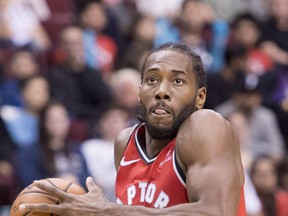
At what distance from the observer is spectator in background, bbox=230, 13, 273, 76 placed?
1081 cm

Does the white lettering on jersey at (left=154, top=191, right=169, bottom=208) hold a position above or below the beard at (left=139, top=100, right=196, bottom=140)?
below

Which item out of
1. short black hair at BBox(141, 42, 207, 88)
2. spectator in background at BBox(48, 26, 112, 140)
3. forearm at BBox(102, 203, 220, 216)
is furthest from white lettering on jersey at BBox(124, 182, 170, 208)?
spectator in background at BBox(48, 26, 112, 140)

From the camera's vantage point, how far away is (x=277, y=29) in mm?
11367

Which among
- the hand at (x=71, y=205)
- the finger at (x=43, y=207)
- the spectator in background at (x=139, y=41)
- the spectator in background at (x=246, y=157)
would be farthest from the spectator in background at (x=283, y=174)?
the finger at (x=43, y=207)

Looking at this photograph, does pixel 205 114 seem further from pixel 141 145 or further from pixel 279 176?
pixel 279 176

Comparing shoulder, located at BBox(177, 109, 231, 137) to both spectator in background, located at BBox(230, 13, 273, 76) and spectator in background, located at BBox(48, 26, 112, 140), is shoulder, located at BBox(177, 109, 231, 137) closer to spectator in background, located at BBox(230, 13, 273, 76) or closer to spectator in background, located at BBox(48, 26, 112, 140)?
spectator in background, located at BBox(48, 26, 112, 140)

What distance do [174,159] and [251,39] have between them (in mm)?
6994

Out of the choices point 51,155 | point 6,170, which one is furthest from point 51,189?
point 6,170

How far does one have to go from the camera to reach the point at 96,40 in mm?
10734

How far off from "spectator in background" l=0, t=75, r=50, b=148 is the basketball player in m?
4.35

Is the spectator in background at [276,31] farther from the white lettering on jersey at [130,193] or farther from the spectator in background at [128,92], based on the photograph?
the white lettering on jersey at [130,193]

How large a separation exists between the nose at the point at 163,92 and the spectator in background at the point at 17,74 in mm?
5060

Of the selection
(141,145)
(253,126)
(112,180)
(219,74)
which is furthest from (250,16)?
(141,145)

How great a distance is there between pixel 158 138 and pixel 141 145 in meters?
0.22
